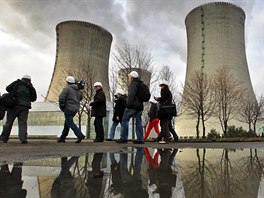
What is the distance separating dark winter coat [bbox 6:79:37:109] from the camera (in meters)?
5.16

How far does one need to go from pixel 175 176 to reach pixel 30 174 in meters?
0.94

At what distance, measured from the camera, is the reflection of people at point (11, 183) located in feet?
4.46

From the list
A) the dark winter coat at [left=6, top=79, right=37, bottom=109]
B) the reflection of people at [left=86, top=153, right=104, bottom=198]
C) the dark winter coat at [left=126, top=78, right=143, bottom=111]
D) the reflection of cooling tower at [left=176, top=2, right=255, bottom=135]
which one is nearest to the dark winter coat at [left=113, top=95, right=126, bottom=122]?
the dark winter coat at [left=126, top=78, right=143, bottom=111]

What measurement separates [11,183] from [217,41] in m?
22.4

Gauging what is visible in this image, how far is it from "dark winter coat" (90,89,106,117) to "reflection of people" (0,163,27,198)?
4.20 metres

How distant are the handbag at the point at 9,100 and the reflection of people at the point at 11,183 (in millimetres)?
3128

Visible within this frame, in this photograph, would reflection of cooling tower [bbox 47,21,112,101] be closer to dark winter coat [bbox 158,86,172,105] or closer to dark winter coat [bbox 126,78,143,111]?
dark winter coat [bbox 158,86,172,105]

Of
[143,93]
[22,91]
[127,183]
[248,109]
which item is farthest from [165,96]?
[248,109]

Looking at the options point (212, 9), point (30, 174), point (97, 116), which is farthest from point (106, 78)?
point (30, 174)

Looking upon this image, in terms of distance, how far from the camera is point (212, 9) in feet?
77.4

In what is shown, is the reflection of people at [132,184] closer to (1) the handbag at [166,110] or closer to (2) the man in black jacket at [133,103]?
(2) the man in black jacket at [133,103]

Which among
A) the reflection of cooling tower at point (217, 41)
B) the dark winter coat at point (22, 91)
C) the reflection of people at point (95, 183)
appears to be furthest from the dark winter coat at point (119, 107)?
the reflection of cooling tower at point (217, 41)

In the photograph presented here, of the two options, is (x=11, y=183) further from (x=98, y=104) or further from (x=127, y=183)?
(x=98, y=104)

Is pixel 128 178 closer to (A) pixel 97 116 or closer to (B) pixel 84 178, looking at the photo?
(B) pixel 84 178
